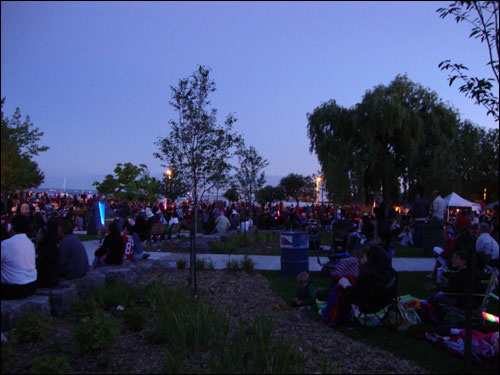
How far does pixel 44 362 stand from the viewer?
11.8ft

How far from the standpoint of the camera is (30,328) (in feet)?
14.9

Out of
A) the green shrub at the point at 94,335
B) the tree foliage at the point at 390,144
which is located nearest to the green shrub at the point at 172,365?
the green shrub at the point at 94,335

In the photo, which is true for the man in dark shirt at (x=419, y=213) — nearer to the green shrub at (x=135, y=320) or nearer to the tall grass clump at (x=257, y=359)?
the green shrub at (x=135, y=320)

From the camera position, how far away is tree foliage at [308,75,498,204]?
79.4ft

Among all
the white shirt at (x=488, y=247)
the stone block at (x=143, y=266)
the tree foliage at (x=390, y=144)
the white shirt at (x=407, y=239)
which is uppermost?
the tree foliage at (x=390, y=144)

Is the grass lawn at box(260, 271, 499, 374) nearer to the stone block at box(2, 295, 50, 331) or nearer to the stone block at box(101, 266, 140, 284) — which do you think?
the stone block at box(101, 266, 140, 284)

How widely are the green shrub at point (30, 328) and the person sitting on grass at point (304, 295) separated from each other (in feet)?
11.8

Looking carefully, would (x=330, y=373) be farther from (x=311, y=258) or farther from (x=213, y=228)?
(x=213, y=228)

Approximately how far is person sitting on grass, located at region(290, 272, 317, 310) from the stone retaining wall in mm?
3028

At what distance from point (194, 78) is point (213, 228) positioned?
1257cm

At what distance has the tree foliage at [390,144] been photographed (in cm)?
2420

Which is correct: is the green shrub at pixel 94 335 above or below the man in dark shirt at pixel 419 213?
below

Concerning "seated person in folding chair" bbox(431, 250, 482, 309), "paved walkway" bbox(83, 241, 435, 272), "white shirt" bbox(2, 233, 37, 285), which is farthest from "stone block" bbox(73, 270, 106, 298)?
"seated person in folding chair" bbox(431, 250, 482, 309)

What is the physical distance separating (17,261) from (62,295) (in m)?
0.76
